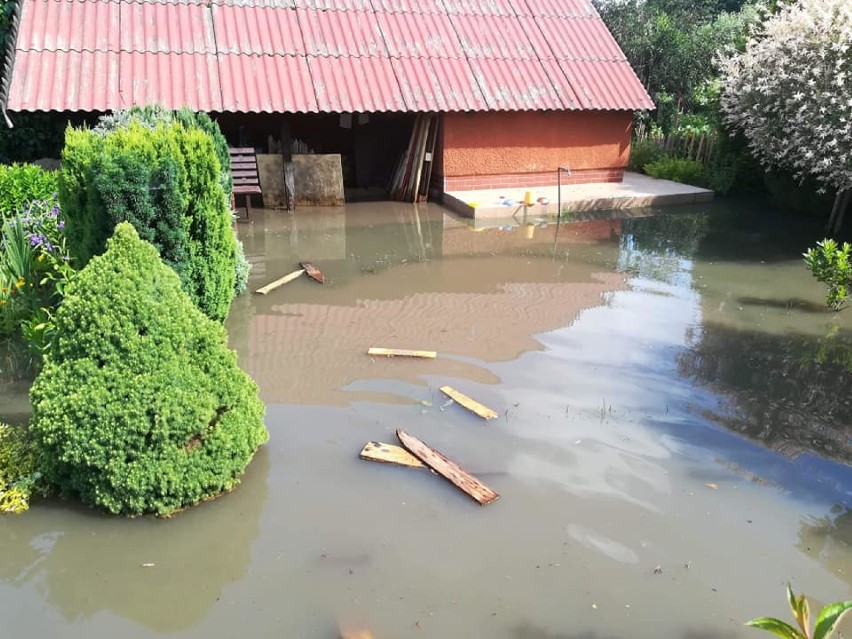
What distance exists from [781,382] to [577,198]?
821 centimetres

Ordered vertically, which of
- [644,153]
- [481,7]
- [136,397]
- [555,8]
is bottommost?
[136,397]

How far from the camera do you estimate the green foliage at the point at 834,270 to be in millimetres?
7773

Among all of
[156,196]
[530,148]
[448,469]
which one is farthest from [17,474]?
[530,148]

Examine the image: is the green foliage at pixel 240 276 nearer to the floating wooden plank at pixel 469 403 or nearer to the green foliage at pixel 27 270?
the green foliage at pixel 27 270

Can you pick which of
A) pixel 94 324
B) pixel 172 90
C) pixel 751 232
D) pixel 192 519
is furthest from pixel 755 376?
pixel 172 90

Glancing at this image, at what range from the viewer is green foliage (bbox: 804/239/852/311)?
777cm

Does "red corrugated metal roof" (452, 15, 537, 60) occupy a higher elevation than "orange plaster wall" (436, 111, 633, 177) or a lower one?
higher

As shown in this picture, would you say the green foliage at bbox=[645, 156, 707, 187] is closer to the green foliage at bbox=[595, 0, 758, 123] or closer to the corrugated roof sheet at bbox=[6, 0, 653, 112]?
the corrugated roof sheet at bbox=[6, 0, 653, 112]

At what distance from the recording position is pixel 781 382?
6.35 metres

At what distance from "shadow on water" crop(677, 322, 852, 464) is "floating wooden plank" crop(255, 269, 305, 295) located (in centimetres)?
482

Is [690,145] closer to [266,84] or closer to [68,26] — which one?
[266,84]

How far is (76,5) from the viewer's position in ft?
42.9

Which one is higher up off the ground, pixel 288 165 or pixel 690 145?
pixel 690 145

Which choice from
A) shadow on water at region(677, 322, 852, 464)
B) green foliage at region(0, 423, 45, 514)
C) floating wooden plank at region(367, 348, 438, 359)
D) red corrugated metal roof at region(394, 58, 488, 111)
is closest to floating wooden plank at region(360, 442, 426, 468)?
floating wooden plank at region(367, 348, 438, 359)
